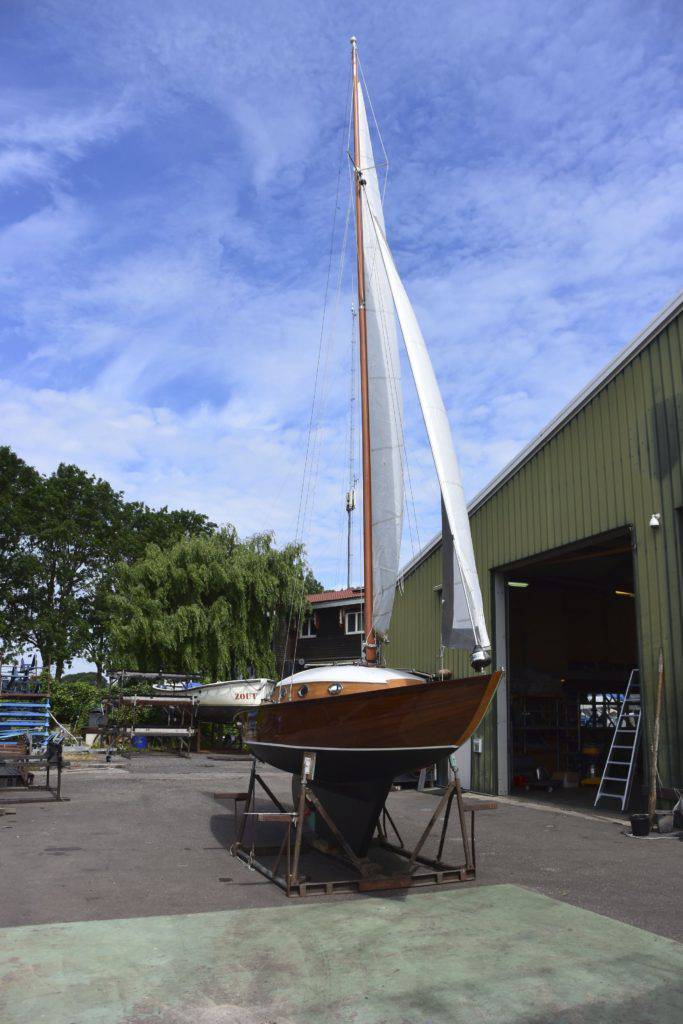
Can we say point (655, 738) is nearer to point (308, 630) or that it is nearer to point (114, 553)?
point (308, 630)

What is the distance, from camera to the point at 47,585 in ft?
131

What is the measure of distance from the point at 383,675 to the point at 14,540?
35044 millimetres

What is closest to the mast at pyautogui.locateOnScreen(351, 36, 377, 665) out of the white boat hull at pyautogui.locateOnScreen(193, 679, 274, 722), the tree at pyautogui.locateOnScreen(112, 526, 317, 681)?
the white boat hull at pyautogui.locateOnScreen(193, 679, 274, 722)

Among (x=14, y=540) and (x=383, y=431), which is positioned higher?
(x=14, y=540)

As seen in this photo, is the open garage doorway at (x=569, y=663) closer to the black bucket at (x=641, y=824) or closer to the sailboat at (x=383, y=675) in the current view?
the black bucket at (x=641, y=824)

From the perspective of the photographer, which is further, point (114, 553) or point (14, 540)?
point (114, 553)

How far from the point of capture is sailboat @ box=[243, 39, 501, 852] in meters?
7.15

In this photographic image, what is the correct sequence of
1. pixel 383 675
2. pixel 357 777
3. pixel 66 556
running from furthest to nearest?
pixel 66 556, pixel 383 675, pixel 357 777

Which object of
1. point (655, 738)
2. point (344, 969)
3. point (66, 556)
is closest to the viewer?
point (344, 969)

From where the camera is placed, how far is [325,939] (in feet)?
18.9

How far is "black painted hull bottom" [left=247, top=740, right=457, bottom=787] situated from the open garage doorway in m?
11.7

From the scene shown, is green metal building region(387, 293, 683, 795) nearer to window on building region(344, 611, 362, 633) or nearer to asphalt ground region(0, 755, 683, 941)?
asphalt ground region(0, 755, 683, 941)

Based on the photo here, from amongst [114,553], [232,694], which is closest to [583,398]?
[232,694]

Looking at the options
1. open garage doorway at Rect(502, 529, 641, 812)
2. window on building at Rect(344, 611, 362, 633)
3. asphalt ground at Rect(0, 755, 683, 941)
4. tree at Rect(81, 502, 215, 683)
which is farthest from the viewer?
tree at Rect(81, 502, 215, 683)
